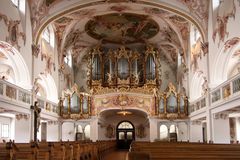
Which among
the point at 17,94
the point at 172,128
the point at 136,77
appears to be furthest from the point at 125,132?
the point at 17,94

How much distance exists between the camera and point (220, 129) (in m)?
21.7

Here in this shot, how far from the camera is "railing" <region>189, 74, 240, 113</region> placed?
1763 centimetres

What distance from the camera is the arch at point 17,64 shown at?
20.3 m

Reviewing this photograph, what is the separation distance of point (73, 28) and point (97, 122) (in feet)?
24.7

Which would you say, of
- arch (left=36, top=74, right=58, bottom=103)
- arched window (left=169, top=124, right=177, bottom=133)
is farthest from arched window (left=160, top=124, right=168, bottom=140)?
arch (left=36, top=74, right=58, bottom=103)

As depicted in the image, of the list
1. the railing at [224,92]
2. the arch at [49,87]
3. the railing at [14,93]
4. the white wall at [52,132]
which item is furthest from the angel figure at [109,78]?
the railing at [14,93]

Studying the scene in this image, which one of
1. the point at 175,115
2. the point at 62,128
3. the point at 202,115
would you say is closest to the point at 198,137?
the point at 175,115

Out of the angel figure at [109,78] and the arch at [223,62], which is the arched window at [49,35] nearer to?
the angel figure at [109,78]

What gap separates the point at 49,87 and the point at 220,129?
1281cm

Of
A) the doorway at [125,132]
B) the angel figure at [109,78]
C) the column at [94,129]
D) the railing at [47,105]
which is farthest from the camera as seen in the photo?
the doorway at [125,132]

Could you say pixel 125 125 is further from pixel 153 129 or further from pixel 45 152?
pixel 45 152

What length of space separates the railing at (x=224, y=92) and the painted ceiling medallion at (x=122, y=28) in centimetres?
825

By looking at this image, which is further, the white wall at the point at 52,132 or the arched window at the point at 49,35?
the white wall at the point at 52,132

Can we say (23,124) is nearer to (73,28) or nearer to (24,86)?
(24,86)
